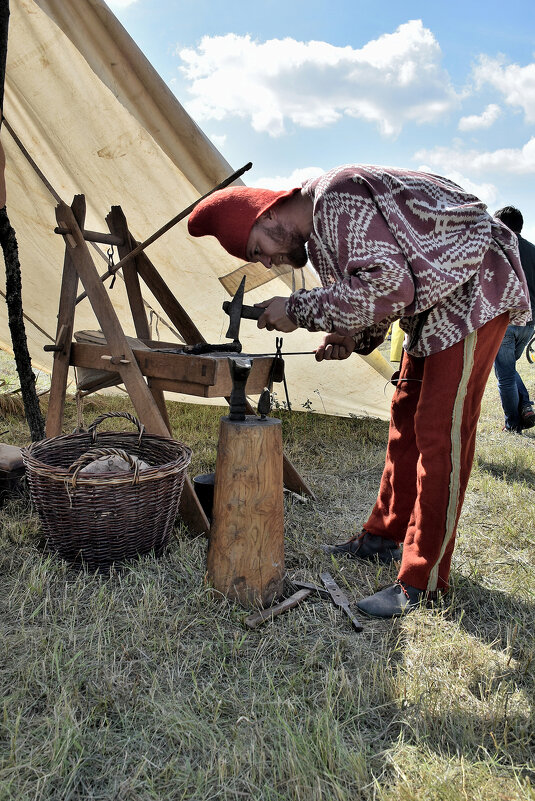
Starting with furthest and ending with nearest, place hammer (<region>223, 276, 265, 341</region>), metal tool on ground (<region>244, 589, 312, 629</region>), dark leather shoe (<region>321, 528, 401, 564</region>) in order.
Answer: dark leather shoe (<region>321, 528, 401, 564</region>) < hammer (<region>223, 276, 265, 341</region>) < metal tool on ground (<region>244, 589, 312, 629</region>)

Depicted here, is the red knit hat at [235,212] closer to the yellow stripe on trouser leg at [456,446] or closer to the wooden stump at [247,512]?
the wooden stump at [247,512]

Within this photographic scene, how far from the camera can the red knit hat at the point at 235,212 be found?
191 cm

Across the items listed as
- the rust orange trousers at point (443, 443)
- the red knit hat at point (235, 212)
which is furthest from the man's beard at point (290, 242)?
the rust orange trousers at point (443, 443)

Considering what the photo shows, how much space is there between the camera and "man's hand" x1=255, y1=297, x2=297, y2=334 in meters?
1.94

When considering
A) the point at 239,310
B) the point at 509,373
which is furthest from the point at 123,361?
the point at 509,373

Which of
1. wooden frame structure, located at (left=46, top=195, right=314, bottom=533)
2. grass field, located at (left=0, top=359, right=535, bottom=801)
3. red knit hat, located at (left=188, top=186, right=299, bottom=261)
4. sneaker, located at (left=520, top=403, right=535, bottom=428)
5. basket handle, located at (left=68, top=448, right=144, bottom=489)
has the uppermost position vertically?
red knit hat, located at (left=188, top=186, right=299, bottom=261)

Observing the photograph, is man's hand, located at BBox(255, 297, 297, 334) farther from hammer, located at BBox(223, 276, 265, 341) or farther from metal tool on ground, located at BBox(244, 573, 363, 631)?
metal tool on ground, located at BBox(244, 573, 363, 631)

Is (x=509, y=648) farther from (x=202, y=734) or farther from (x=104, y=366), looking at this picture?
(x=104, y=366)

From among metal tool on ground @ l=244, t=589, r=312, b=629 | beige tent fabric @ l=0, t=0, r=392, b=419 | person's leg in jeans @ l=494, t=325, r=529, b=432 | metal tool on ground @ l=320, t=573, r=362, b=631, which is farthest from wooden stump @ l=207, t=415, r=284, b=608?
person's leg in jeans @ l=494, t=325, r=529, b=432

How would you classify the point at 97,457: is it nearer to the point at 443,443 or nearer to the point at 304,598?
the point at 304,598

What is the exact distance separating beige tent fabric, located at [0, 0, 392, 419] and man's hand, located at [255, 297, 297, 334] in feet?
5.36

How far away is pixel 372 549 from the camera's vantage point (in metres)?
2.36

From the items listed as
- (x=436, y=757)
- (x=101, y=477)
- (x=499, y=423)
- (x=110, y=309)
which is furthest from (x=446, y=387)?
(x=499, y=423)

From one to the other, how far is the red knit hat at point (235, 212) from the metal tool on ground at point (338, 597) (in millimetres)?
1204
